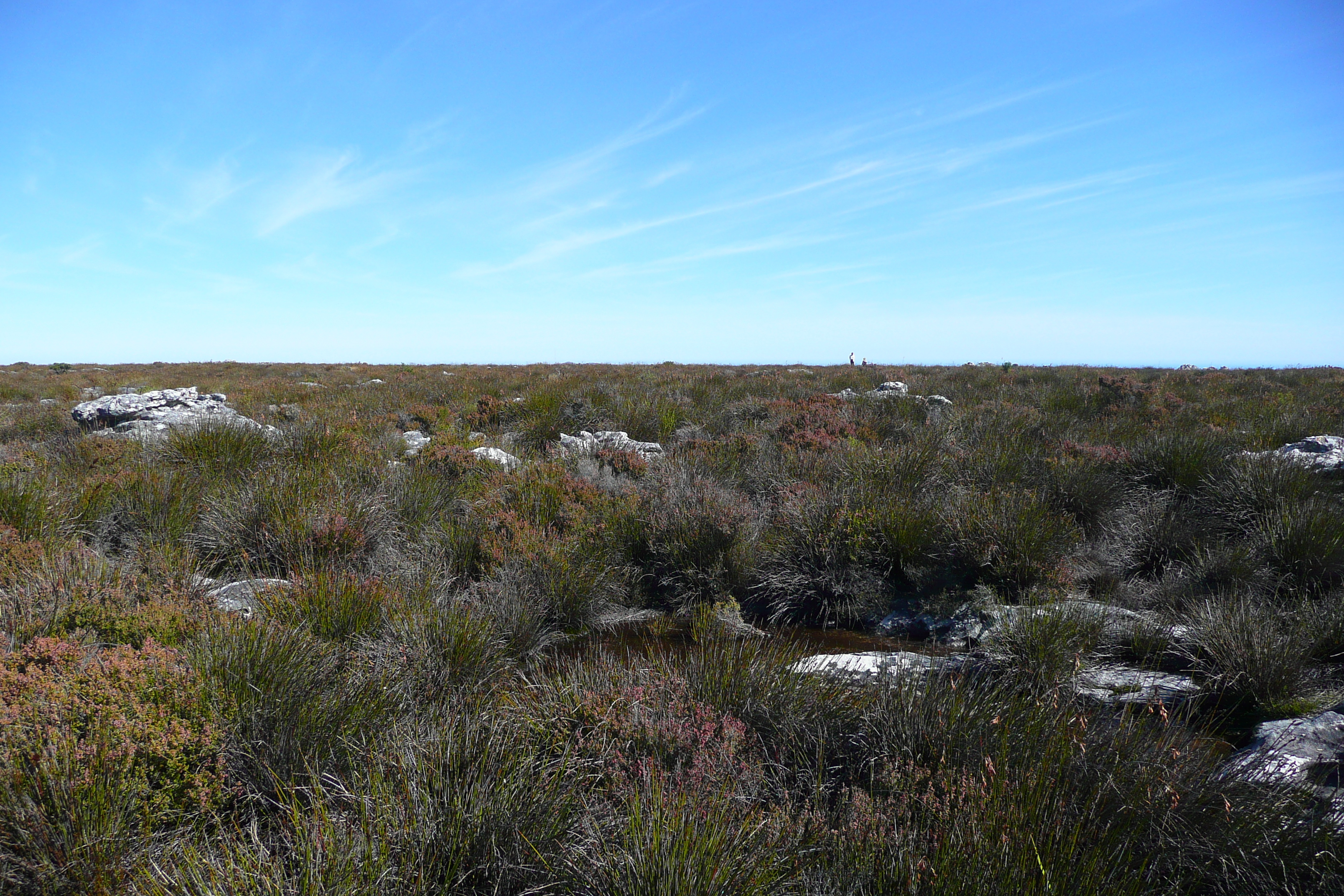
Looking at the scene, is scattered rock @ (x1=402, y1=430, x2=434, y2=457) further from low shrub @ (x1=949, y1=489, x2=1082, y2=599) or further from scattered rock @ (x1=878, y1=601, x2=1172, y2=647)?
low shrub @ (x1=949, y1=489, x2=1082, y2=599)

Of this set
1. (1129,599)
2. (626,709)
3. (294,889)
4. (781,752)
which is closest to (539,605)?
(626,709)

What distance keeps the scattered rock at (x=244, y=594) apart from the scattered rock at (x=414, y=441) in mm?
3548

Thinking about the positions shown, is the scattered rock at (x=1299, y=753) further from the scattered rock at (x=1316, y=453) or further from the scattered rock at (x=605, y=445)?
the scattered rock at (x=605, y=445)

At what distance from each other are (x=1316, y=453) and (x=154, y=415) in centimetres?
1595

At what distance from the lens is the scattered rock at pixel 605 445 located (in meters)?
8.09

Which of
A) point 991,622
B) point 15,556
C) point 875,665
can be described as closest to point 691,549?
point 875,665

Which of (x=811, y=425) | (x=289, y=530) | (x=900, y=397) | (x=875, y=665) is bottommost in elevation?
(x=875, y=665)

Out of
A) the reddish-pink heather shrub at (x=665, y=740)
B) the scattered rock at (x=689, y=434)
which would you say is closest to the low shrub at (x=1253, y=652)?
the reddish-pink heather shrub at (x=665, y=740)

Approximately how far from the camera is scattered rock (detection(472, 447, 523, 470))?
7.37 metres

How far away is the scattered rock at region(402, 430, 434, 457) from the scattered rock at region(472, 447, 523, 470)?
2.69ft

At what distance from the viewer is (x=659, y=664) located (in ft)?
11.1

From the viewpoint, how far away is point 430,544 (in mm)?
5273

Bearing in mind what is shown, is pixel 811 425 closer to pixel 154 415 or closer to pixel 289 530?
pixel 289 530

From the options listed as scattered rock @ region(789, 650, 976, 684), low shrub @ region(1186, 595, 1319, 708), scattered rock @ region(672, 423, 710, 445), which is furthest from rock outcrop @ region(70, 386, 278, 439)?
low shrub @ region(1186, 595, 1319, 708)
